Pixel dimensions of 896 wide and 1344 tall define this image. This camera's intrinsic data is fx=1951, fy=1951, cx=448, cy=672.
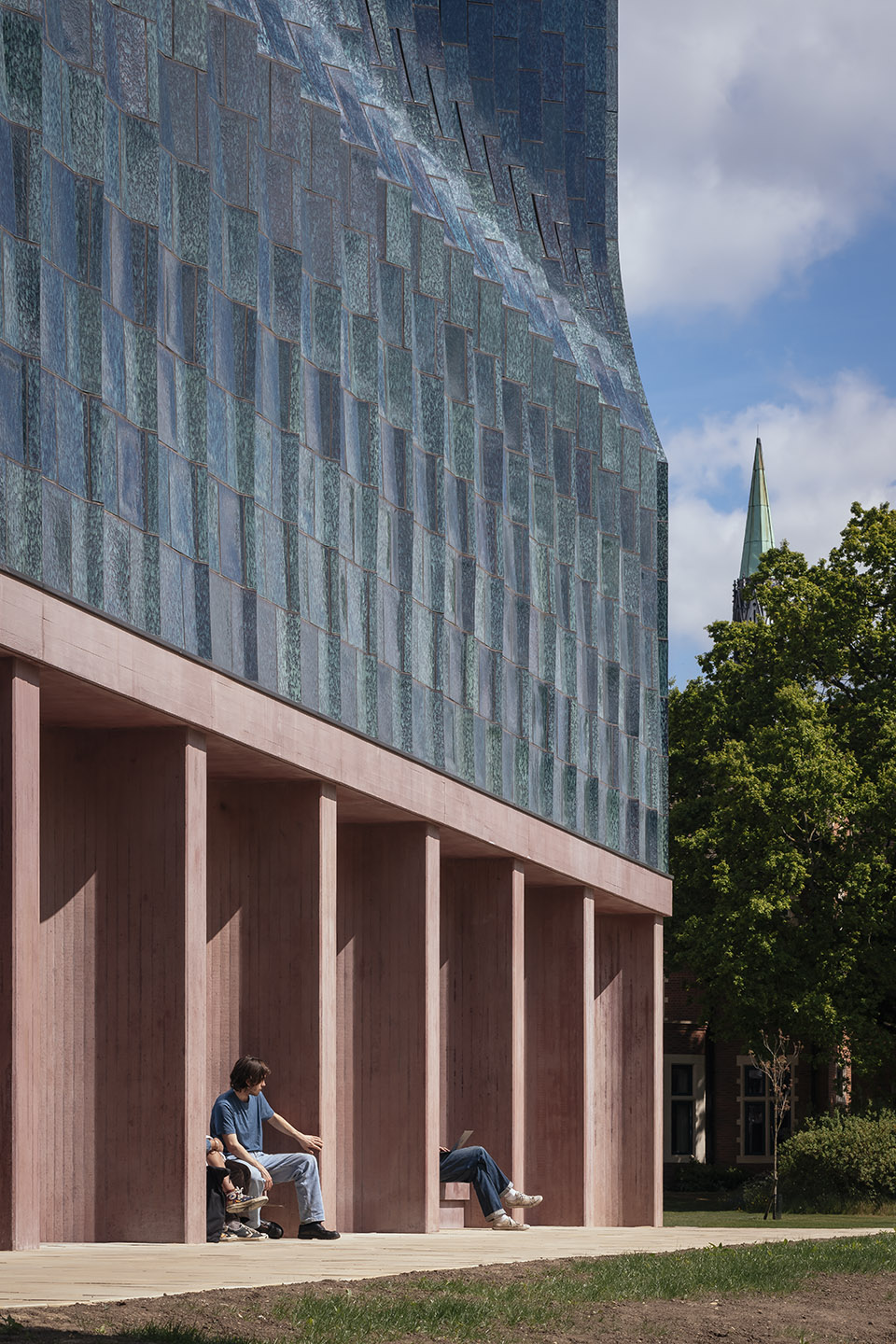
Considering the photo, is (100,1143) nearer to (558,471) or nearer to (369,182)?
(369,182)

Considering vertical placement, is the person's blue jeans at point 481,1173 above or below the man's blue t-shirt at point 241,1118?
below

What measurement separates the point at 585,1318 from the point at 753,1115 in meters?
50.3

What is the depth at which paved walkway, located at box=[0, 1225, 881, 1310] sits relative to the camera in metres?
10.6

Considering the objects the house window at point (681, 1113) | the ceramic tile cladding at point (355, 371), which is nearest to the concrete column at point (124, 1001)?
the ceramic tile cladding at point (355, 371)

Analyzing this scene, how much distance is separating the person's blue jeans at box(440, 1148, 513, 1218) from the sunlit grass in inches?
169

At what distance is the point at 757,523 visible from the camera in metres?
101

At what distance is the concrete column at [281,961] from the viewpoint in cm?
2041

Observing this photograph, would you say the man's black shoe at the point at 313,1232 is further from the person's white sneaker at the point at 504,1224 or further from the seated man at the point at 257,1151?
the person's white sneaker at the point at 504,1224

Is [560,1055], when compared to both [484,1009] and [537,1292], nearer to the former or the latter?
[484,1009]

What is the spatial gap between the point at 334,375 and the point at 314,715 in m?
4.07

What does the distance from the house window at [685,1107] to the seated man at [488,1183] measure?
38.2 meters

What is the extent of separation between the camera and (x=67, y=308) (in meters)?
16.6

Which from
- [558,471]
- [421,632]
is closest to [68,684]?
[421,632]

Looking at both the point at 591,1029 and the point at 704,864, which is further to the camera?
the point at 704,864
